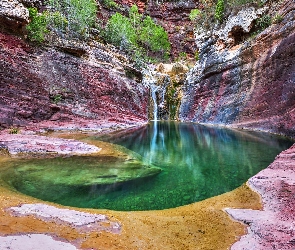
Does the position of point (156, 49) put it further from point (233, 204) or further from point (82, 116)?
point (233, 204)

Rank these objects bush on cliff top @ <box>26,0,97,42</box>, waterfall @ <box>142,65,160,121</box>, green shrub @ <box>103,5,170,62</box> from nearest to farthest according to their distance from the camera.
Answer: bush on cliff top @ <box>26,0,97,42</box> < waterfall @ <box>142,65,160,121</box> < green shrub @ <box>103,5,170,62</box>

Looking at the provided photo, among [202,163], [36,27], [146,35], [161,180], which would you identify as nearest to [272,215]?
[161,180]

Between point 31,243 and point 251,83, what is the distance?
26.1 m

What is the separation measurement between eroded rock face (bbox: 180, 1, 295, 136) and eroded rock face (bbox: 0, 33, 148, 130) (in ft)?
30.0

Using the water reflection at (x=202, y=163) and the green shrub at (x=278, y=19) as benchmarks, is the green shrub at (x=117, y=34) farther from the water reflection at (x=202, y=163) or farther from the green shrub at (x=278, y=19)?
the water reflection at (x=202, y=163)

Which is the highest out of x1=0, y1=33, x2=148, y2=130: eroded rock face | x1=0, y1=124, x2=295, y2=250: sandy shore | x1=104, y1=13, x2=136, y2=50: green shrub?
x1=104, y1=13, x2=136, y2=50: green shrub

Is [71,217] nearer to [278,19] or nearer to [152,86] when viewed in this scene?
[278,19]

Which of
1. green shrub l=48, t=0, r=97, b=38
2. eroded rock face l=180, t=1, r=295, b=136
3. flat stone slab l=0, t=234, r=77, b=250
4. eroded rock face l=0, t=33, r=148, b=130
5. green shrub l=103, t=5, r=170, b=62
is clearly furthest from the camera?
green shrub l=103, t=5, r=170, b=62

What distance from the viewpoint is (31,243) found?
4539mm

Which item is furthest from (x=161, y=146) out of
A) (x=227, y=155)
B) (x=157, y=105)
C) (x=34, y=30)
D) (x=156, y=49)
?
(x=156, y=49)

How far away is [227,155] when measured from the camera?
47.9 feet

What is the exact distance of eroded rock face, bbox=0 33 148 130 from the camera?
72.7ft

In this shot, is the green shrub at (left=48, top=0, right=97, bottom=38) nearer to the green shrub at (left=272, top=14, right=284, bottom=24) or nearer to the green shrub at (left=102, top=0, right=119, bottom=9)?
the green shrub at (left=102, top=0, right=119, bottom=9)

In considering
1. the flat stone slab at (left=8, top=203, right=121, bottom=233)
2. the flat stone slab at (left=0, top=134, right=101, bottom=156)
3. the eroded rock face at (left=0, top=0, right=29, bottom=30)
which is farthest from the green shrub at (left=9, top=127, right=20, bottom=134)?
the flat stone slab at (left=8, top=203, right=121, bottom=233)
